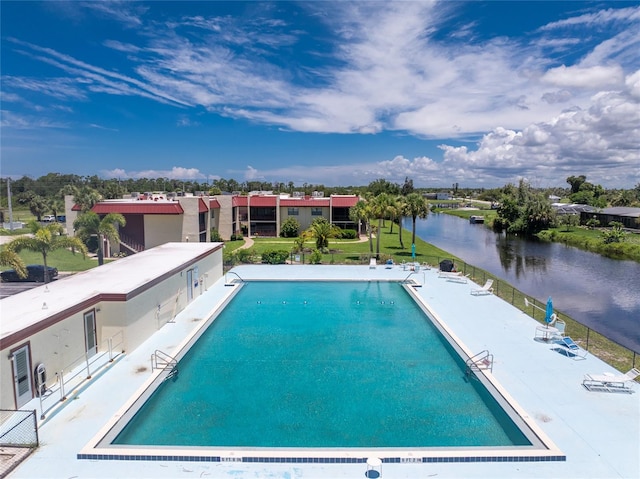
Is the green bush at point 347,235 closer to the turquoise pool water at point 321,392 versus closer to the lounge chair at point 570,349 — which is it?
the turquoise pool water at point 321,392

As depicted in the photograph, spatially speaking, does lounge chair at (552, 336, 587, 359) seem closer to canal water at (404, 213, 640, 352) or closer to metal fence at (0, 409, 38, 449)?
canal water at (404, 213, 640, 352)

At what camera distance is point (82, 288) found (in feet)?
50.1

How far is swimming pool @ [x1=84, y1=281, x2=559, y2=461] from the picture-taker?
10.0 meters

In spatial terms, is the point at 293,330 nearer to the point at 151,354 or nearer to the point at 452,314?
the point at 151,354

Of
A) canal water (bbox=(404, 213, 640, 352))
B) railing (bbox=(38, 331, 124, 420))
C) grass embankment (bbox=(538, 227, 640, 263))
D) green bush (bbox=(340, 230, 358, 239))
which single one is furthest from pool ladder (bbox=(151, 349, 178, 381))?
grass embankment (bbox=(538, 227, 640, 263))

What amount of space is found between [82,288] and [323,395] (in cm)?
966

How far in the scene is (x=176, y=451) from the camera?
9.08m

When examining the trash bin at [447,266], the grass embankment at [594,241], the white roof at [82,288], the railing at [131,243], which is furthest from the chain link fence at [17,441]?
the grass embankment at [594,241]

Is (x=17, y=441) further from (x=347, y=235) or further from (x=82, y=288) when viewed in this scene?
(x=347, y=235)

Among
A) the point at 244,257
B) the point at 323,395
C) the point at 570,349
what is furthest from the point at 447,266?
the point at 323,395

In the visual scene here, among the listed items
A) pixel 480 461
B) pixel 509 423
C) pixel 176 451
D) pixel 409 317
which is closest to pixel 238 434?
pixel 176 451

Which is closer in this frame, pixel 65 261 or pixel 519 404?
pixel 519 404

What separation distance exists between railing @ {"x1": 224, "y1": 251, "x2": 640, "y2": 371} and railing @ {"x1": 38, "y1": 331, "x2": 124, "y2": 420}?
52.4 ft

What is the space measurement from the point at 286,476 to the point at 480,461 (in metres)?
4.15
